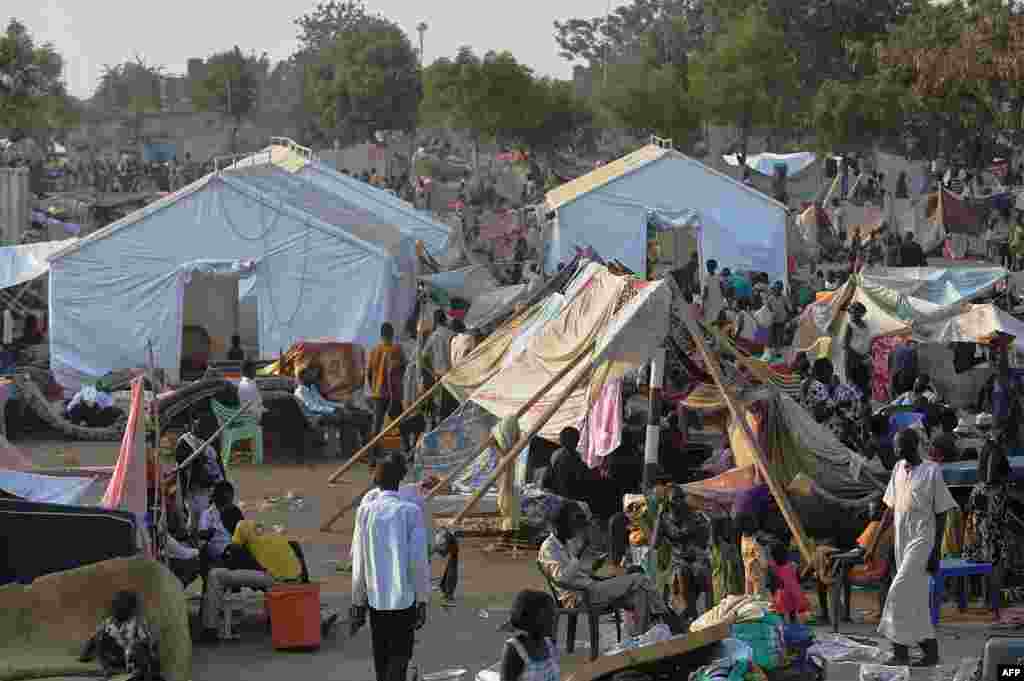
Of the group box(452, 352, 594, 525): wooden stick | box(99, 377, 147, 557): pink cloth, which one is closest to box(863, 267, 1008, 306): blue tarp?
box(452, 352, 594, 525): wooden stick

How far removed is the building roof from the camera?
3006 centimetres

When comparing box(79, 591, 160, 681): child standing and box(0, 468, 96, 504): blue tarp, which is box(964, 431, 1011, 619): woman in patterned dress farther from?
box(0, 468, 96, 504): blue tarp

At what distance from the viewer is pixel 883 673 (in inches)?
392

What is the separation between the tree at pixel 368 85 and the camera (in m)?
64.8

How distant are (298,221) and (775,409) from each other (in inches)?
441

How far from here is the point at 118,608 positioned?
29.3 feet

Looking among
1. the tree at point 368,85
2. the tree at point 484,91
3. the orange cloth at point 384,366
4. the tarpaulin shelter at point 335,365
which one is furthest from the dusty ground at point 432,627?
the tree at point 368,85

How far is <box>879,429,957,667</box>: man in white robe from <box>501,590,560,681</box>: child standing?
3.22 meters

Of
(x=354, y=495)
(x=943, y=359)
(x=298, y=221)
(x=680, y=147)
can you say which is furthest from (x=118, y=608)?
(x=680, y=147)

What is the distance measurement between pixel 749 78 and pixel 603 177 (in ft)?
69.4

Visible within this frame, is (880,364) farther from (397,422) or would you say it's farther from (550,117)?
(550,117)

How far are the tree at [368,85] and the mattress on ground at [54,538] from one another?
180 ft

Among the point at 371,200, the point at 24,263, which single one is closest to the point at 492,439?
the point at 24,263

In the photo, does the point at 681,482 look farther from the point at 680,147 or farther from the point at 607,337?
the point at 680,147
